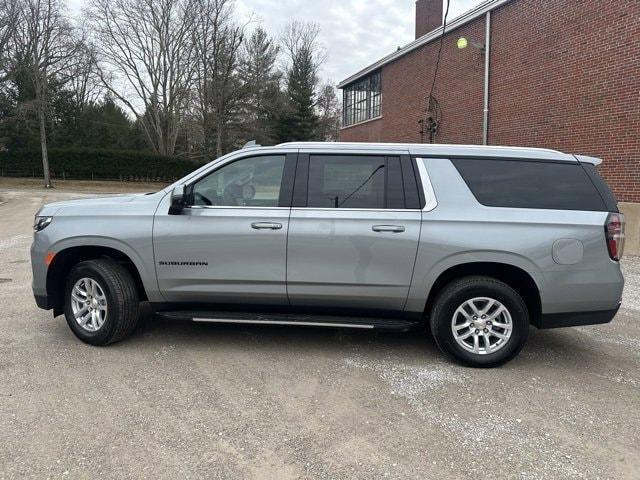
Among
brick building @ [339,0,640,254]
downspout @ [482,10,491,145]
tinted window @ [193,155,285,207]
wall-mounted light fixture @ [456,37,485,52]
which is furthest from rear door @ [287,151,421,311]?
wall-mounted light fixture @ [456,37,485,52]

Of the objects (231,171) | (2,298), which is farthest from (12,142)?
(231,171)

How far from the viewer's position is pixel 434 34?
1842 centimetres

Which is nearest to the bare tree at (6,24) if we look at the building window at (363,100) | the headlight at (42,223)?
the building window at (363,100)

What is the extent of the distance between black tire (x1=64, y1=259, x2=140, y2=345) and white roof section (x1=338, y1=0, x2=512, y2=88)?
47.6 ft

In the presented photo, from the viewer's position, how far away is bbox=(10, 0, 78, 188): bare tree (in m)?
31.5

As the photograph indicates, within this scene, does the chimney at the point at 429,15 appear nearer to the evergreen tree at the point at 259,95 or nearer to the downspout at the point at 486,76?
the downspout at the point at 486,76

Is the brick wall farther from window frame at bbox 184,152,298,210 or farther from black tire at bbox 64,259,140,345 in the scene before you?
black tire at bbox 64,259,140,345

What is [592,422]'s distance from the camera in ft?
10.3

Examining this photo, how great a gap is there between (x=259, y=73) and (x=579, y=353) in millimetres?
39926

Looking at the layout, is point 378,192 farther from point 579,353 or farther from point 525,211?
point 579,353

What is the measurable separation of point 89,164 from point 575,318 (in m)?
40.2

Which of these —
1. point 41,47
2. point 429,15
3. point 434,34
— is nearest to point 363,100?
point 429,15

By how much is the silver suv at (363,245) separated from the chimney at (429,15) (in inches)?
817

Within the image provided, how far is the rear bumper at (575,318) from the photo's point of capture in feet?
12.6
